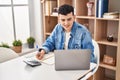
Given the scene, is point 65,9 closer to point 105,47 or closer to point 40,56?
point 40,56

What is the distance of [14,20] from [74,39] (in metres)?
1.49

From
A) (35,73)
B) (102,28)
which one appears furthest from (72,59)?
(102,28)

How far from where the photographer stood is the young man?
191cm

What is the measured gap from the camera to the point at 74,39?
2.01m

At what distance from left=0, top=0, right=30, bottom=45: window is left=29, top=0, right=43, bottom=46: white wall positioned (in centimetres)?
9

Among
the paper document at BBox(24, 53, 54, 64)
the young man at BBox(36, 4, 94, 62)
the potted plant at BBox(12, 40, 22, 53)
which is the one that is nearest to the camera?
the paper document at BBox(24, 53, 54, 64)

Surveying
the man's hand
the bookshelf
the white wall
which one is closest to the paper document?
the man's hand

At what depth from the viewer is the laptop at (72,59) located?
1463 mm

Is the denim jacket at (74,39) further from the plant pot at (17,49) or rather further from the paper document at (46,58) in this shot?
the plant pot at (17,49)

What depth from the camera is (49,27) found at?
→ 3375 millimetres

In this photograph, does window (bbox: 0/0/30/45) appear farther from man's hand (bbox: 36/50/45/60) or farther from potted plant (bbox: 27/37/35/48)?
man's hand (bbox: 36/50/45/60)

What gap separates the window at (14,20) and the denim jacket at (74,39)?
3.88ft

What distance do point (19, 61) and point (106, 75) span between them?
5.76ft

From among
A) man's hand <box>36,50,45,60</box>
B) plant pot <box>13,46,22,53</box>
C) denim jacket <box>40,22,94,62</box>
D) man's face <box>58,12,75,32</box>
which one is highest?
man's face <box>58,12,75,32</box>
